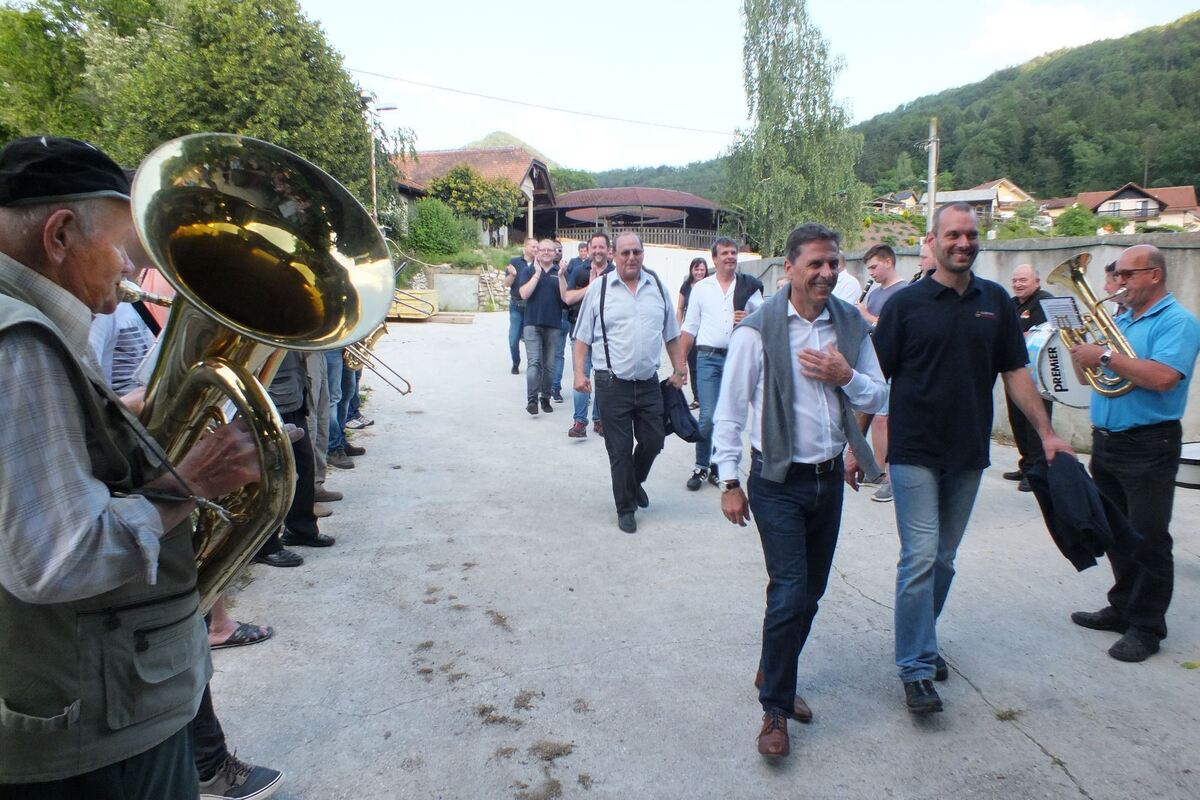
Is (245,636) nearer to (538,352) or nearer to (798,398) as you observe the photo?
(798,398)

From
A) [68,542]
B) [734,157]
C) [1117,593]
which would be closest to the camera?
[68,542]

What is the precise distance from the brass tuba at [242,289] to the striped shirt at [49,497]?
294 mm

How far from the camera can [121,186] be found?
151cm

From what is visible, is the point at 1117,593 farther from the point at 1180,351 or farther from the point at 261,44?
the point at 261,44

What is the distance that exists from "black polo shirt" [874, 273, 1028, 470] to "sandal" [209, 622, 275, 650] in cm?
296

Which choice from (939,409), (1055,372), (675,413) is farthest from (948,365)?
(1055,372)

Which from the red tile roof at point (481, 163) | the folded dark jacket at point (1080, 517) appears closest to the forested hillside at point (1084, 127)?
the red tile roof at point (481, 163)

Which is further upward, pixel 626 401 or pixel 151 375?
pixel 151 375

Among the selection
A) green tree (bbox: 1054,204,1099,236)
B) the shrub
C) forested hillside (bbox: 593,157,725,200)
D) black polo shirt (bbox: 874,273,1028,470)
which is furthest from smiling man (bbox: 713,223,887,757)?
forested hillside (bbox: 593,157,725,200)

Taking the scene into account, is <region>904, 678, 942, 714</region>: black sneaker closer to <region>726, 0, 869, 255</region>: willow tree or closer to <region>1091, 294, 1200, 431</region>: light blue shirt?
<region>1091, 294, 1200, 431</region>: light blue shirt

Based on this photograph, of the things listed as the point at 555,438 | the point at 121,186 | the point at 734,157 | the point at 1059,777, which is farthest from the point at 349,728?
the point at 734,157

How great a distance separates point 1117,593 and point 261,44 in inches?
912

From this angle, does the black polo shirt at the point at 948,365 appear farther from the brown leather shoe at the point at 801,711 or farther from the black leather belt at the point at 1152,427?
the brown leather shoe at the point at 801,711

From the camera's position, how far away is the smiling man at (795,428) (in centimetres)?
288
